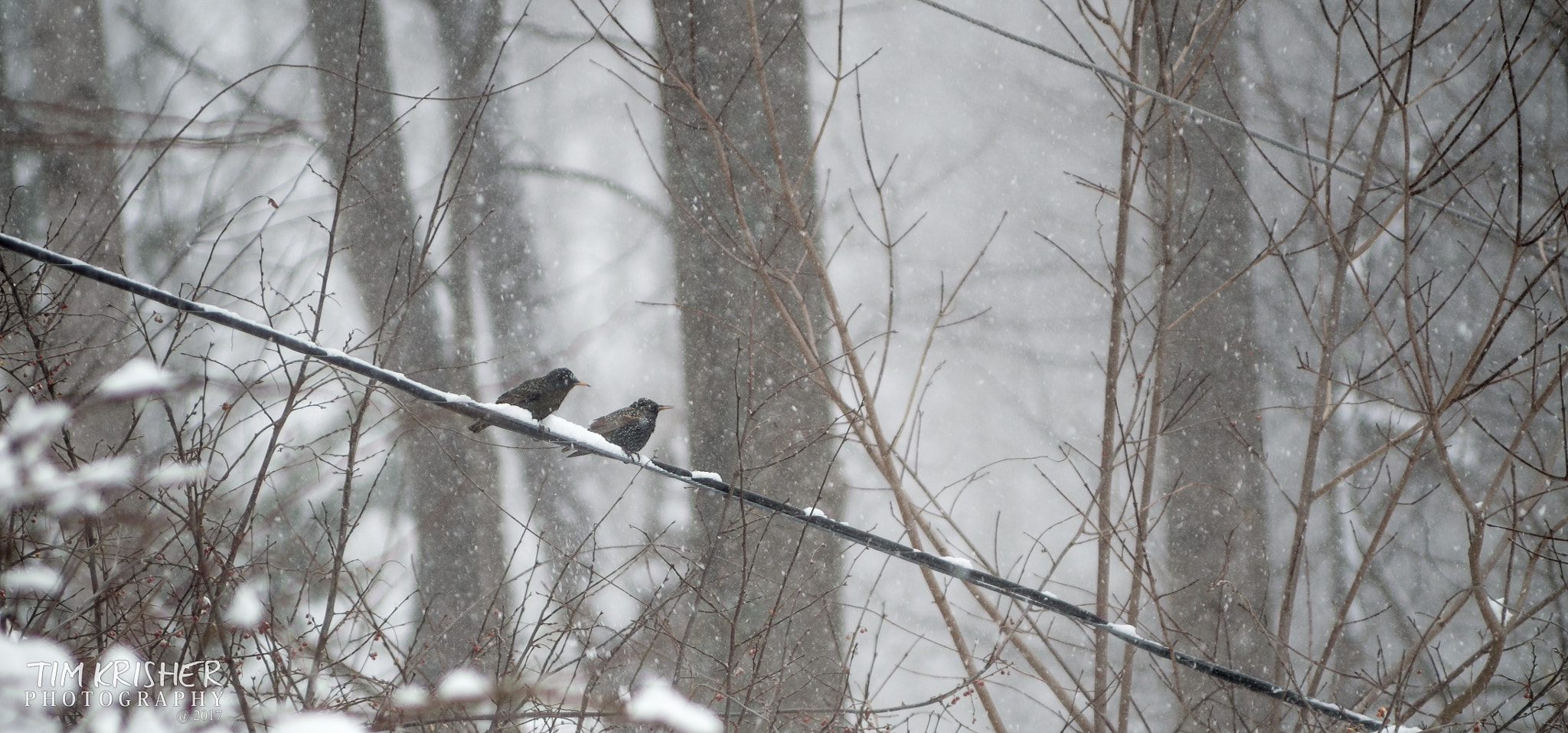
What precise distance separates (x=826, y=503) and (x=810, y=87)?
2287mm

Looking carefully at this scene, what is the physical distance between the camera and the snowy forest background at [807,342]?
3055 millimetres

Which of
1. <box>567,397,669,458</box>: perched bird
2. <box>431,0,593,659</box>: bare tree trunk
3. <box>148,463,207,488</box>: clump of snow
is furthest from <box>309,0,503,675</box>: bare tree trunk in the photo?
<box>148,463,207,488</box>: clump of snow

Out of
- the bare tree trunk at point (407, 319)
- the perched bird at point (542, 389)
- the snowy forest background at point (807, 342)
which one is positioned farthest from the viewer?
the bare tree trunk at point (407, 319)

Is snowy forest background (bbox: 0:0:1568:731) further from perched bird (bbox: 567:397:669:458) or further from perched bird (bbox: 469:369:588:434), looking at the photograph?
perched bird (bbox: 567:397:669:458)

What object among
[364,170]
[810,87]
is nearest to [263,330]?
[810,87]

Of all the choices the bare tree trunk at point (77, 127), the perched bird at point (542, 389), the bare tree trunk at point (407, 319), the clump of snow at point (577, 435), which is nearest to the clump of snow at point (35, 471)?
the clump of snow at point (577, 435)

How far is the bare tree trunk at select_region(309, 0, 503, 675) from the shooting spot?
5809 millimetres

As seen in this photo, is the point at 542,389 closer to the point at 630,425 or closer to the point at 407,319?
the point at 630,425

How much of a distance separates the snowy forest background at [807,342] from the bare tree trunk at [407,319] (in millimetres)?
40

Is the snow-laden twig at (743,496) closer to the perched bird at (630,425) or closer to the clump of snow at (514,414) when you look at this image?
the clump of snow at (514,414)

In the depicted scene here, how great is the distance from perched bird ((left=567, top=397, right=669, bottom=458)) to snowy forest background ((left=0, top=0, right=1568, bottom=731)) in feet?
1.84

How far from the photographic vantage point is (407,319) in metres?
6.43

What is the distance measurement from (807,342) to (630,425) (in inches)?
33.1

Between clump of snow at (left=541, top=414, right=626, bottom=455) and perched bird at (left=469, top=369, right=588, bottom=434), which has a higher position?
perched bird at (left=469, top=369, right=588, bottom=434)
